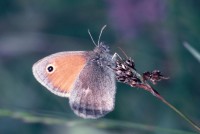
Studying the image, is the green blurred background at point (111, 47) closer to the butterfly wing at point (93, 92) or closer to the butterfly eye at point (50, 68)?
the butterfly wing at point (93, 92)

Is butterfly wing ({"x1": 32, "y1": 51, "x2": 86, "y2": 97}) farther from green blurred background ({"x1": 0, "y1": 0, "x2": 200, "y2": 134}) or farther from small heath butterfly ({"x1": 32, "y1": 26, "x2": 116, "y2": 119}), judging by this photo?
green blurred background ({"x1": 0, "y1": 0, "x2": 200, "y2": 134})

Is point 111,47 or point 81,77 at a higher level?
point 111,47

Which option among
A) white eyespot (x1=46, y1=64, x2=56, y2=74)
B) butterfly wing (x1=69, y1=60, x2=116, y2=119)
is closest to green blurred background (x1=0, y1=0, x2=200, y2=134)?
butterfly wing (x1=69, y1=60, x2=116, y2=119)

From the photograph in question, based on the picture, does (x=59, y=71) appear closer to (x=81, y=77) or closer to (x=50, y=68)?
(x=50, y=68)

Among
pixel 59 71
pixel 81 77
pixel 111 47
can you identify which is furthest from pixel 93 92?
pixel 111 47

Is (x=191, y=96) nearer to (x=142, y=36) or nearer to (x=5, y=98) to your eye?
(x=142, y=36)

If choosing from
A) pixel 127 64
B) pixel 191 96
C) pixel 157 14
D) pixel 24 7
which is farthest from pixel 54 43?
pixel 127 64
